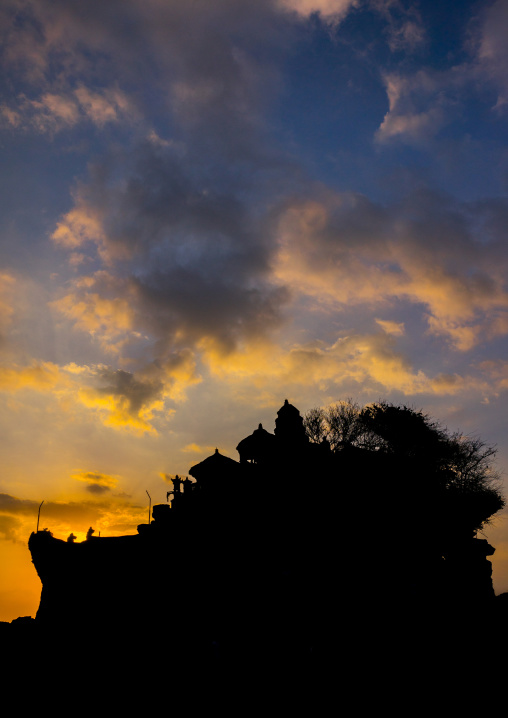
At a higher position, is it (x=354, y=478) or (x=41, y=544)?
(x=354, y=478)

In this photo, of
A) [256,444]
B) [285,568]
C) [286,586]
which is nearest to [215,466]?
[256,444]

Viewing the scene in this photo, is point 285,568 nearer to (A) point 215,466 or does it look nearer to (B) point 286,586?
(B) point 286,586

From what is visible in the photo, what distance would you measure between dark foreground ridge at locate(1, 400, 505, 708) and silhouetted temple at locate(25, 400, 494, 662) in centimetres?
6

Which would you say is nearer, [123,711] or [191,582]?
[123,711]

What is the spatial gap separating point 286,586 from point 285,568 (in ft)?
2.78

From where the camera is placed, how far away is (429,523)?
24547 mm

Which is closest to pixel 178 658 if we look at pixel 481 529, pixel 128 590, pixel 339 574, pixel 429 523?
pixel 128 590

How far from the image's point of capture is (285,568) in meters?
21.1

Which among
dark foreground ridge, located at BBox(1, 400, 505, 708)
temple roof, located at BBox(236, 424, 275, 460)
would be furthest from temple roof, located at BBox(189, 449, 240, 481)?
dark foreground ridge, located at BBox(1, 400, 505, 708)

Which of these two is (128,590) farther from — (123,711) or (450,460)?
(450,460)

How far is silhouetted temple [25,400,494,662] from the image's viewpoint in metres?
19.7

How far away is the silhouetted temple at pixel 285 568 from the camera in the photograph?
1970cm

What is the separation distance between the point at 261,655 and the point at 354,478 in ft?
34.5

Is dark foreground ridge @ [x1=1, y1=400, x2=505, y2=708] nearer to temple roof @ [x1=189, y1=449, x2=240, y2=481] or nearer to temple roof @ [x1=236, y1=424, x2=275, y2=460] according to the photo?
temple roof @ [x1=189, y1=449, x2=240, y2=481]
